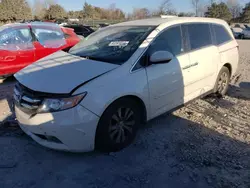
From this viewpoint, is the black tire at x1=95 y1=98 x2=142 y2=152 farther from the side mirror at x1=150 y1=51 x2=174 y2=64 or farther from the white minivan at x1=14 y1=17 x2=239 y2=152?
the side mirror at x1=150 y1=51 x2=174 y2=64

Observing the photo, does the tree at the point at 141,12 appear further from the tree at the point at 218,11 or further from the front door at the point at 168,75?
the front door at the point at 168,75

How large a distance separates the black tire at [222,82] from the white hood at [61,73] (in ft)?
8.88

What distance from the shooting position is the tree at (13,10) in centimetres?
3888

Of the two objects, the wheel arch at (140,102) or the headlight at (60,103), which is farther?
the wheel arch at (140,102)

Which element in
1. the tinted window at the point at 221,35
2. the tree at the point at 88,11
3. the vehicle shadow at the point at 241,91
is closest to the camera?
the tinted window at the point at 221,35

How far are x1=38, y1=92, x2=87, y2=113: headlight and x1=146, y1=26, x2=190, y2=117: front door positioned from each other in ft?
3.51

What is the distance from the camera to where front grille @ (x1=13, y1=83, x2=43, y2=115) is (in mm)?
3086

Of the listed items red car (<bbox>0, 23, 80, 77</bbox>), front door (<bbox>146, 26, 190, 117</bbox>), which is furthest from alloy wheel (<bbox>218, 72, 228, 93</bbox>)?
red car (<bbox>0, 23, 80, 77</bbox>)

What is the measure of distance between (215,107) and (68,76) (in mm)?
3054

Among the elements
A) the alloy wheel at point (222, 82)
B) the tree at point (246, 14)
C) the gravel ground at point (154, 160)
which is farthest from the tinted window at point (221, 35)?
the tree at point (246, 14)

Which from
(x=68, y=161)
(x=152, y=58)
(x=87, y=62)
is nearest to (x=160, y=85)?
(x=152, y=58)

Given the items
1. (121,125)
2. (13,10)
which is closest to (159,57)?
(121,125)

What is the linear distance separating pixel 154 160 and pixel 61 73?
5.26 ft

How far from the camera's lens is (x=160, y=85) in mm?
3744
